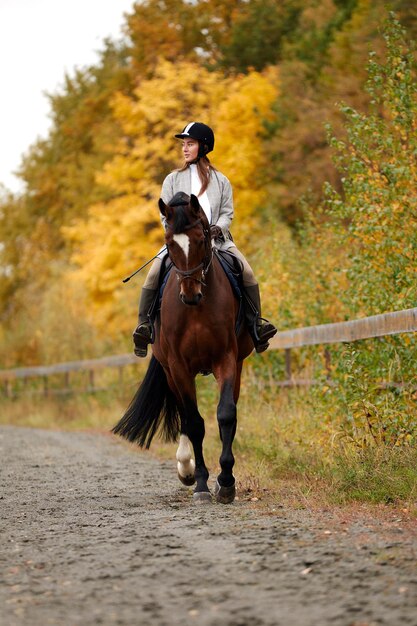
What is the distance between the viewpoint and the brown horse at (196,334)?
8.08 m

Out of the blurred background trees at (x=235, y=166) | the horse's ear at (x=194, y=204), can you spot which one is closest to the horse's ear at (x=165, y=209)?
the horse's ear at (x=194, y=204)

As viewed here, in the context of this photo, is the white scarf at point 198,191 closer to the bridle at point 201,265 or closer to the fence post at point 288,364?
the bridle at point 201,265

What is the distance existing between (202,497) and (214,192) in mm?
2599

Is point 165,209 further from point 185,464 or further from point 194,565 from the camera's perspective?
point 194,565

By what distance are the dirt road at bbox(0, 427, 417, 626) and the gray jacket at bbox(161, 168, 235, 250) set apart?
7.70ft

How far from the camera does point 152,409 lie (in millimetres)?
10195

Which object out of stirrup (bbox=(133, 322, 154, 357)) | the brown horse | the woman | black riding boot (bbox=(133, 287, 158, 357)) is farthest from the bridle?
stirrup (bbox=(133, 322, 154, 357))

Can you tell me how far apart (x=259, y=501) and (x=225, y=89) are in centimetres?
3017

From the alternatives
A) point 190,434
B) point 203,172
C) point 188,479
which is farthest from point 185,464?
point 203,172

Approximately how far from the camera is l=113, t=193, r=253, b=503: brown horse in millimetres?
8078

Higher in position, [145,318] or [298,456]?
[145,318]

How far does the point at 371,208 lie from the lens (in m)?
10.3

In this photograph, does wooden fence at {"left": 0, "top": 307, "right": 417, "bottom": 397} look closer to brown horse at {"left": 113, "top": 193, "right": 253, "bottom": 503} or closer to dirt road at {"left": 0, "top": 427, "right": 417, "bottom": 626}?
brown horse at {"left": 113, "top": 193, "right": 253, "bottom": 503}

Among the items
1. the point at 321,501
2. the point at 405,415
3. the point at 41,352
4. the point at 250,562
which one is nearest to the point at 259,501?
the point at 321,501
